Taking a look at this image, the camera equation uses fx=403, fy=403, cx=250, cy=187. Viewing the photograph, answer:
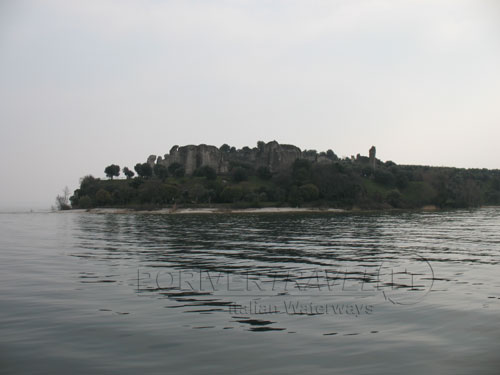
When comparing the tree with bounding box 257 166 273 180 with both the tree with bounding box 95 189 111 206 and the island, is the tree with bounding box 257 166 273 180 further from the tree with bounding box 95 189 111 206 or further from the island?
the tree with bounding box 95 189 111 206

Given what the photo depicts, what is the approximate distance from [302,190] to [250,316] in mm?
140295

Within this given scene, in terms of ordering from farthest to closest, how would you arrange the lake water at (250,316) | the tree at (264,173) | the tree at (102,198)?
the tree at (264,173)
the tree at (102,198)
the lake water at (250,316)

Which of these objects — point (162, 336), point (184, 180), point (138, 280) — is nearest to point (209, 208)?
point (184, 180)

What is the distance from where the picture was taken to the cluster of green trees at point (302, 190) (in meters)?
156

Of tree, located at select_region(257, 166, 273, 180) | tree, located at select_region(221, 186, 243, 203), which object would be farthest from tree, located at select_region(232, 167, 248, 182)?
tree, located at select_region(221, 186, 243, 203)

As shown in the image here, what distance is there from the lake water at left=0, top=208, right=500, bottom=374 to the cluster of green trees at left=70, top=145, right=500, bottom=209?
12062 cm

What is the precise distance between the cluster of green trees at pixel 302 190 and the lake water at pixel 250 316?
121 metres

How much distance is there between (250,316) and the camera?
15.3m

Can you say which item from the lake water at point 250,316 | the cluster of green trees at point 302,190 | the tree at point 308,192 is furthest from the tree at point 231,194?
the lake water at point 250,316

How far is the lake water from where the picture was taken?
11.1 m

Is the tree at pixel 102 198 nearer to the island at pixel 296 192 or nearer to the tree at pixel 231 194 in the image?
the island at pixel 296 192

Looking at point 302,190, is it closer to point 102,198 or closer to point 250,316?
point 102,198

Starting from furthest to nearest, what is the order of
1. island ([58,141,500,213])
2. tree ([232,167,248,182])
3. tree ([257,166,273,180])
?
tree ([257,166,273,180])
tree ([232,167,248,182])
island ([58,141,500,213])

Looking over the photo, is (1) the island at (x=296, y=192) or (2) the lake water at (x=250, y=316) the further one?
(1) the island at (x=296, y=192)
